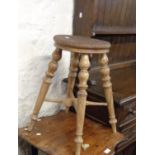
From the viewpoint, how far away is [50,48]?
126 cm

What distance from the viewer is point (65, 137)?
3.62ft

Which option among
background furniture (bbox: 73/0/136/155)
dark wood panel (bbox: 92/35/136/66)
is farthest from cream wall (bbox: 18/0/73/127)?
dark wood panel (bbox: 92/35/136/66)

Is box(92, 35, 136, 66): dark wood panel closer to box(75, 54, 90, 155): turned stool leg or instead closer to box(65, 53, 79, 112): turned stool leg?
box(65, 53, 79, 112): turned stool leg

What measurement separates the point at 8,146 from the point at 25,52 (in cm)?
55

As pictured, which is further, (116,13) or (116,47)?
(116,47)

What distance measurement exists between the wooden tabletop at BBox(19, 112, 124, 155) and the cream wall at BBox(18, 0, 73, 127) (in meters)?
0.11

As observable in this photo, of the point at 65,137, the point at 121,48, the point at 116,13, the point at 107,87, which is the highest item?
the point at 116,13

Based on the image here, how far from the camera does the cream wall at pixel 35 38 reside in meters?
1.12

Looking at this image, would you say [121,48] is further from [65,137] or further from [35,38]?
[65,137]

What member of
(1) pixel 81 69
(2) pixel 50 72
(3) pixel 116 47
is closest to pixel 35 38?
(2) pixel 50 72

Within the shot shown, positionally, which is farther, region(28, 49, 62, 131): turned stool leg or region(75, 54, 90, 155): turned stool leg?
region(28, 49, 62, 131): turned stool leg

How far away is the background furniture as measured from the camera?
3.96ft
